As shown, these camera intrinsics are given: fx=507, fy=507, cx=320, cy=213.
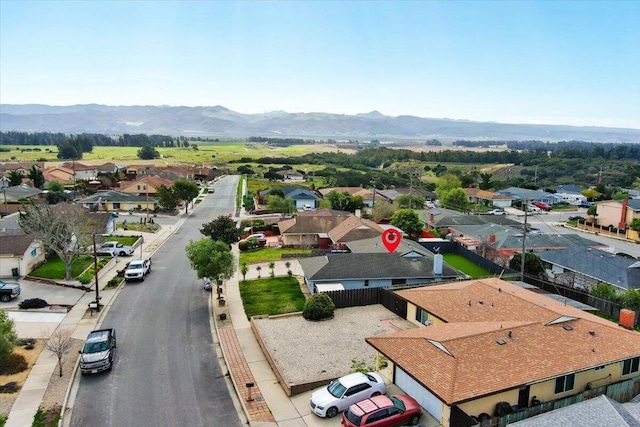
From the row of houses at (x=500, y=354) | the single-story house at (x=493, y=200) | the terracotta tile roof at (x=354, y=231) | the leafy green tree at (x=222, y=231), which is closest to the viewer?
the row of houses at (x=500, y=354)

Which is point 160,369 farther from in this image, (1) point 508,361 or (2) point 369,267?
(2) point 369,267

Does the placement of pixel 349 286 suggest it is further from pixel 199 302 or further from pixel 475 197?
pixel 475 197

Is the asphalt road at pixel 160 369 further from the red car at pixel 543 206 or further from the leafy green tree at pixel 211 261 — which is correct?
the red car at pixel 543 206

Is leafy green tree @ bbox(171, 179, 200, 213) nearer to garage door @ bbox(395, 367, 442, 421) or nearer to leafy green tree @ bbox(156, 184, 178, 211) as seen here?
leafy green tree @ bbox(156, 184, 178, 211)

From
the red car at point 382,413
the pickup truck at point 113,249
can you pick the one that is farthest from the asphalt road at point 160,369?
the pickup truck at point 113,249

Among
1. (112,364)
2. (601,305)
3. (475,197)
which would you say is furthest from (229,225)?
(475,197)
